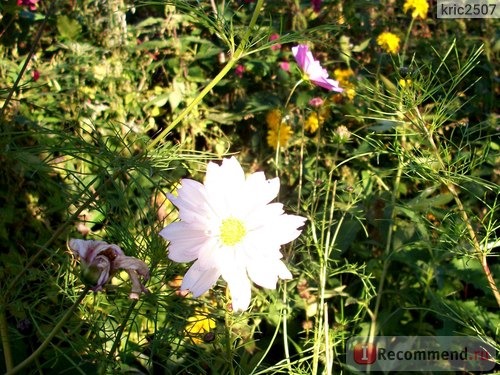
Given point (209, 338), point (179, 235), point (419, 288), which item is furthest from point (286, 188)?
point (179, 235)

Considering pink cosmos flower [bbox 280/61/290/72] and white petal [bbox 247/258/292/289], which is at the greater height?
pink cosmos flower [bbox 280/61/290/72]

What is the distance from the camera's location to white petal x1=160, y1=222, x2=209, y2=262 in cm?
75


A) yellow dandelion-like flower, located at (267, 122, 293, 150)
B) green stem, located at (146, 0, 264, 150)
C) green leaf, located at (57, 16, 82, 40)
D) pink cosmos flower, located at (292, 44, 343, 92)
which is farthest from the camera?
green leaf, located at (57, 16, 82, 40)

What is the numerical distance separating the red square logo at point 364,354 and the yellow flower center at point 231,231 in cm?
66

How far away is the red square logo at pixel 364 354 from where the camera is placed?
1.35 meters

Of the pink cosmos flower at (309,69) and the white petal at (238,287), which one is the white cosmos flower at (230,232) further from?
the pink cosmos flower at (309,69)

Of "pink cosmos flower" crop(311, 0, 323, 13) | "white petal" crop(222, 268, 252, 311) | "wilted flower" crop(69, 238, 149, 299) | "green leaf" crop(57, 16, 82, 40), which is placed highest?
"pink cosmos flower" crop(311, 0, 323, 13)

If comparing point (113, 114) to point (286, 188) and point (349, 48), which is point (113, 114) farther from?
point (349, 48)

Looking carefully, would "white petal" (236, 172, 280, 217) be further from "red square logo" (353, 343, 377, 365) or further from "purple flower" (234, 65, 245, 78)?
"purple flower" (234, 65, 245, 78)

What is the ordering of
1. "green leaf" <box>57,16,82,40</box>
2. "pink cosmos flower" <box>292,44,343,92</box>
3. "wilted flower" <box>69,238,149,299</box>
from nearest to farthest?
1. "wilted flower" <box>69,238,149,299</box>
2. "pink cosmos flower" <box>292,44,343,92</box>
3. "green leaf" <box>57,16,82,40</box>

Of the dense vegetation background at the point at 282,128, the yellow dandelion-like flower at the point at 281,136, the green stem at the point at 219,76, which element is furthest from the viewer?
the yellow dandelion-like flower at the point at 281,136

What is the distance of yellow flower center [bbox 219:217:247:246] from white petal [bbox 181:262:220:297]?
0.04 metres

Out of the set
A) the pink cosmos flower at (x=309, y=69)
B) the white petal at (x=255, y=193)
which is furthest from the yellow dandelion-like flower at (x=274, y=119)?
the white petal at (x=255, y=193)

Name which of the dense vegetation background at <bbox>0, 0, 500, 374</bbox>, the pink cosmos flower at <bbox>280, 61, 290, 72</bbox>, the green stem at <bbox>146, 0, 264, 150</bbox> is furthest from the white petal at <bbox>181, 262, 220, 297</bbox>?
the pink cosmos flower at <bbox>280, 61, 290, 72</bbox>
